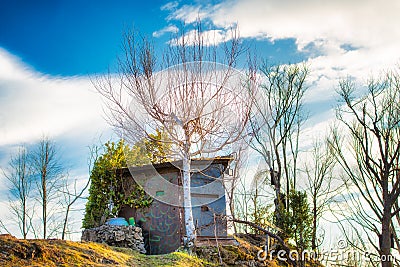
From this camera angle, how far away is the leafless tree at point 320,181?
48.1 ft

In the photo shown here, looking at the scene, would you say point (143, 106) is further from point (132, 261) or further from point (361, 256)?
point (361, 256)

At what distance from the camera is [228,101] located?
10.9 meters

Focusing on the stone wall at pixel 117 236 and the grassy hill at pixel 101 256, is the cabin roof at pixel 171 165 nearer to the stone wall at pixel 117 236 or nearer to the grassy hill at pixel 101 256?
the stone wall at pixel 117 236

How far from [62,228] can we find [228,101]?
6.62 metres

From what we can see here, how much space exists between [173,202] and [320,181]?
6.11m

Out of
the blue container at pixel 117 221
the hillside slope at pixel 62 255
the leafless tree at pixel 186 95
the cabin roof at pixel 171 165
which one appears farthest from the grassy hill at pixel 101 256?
the cabin roof at pixel 171 165

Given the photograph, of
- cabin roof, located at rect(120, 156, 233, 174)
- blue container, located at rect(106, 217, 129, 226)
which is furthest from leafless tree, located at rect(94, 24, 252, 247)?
blue container, located at rect(106, 217, 129, 226)

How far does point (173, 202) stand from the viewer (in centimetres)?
1205

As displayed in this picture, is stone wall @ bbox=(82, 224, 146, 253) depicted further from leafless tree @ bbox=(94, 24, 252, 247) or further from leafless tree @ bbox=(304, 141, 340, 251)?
leafless tree @ bbox=(304, 141, 340, 251)

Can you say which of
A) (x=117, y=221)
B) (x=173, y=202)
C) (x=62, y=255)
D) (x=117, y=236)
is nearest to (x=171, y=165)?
(x=173, y=202)

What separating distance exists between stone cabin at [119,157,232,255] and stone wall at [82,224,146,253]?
1084mm

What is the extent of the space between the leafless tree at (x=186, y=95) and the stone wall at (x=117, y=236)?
56.0 inches

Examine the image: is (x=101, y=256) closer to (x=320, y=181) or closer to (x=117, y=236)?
(x=117, y=236)

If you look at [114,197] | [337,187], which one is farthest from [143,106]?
[337,187]
